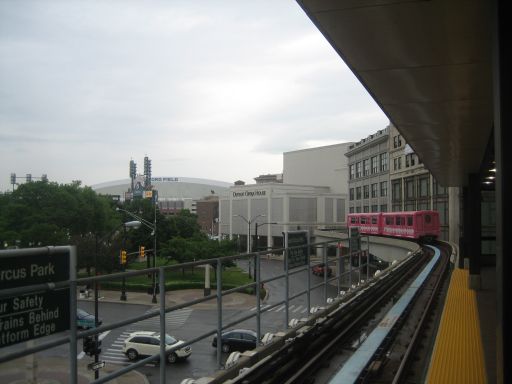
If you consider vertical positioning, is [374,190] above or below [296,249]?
above

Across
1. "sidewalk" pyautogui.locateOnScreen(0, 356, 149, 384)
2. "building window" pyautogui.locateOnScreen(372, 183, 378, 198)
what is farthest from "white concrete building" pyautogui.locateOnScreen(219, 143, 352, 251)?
"sidewalk" pyautogui.locateOnScreen(0, 356, 149, 384)

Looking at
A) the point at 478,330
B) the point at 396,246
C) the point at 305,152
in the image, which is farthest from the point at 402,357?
the point at 305,152

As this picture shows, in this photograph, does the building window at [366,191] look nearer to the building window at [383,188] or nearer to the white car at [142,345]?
the building window at [383,188]

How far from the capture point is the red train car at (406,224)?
3884 cm

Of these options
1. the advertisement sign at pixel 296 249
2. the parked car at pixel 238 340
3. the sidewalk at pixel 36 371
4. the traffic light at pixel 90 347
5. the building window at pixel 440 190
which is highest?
the building window at pixel 440 190

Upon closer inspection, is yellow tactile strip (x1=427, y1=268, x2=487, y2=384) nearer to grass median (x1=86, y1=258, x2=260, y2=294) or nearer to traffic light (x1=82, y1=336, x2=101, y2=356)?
traffic light (x1=82, y1=336, x2=101, y2=356)

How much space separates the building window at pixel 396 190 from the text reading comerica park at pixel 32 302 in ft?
194

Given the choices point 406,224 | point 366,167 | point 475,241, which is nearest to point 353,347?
point 475,241

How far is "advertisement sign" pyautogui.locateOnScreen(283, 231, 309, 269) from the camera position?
9656mm

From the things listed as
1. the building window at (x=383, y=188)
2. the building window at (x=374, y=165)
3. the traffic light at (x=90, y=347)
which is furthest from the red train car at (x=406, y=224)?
the traffic light at (x=90, y=347)

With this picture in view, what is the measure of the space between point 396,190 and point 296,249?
54132mm

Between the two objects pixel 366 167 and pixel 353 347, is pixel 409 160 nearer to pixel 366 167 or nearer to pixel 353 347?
pixel 366 167

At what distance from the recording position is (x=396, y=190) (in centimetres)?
6106

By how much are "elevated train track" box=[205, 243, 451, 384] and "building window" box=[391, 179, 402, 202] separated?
44.5m
